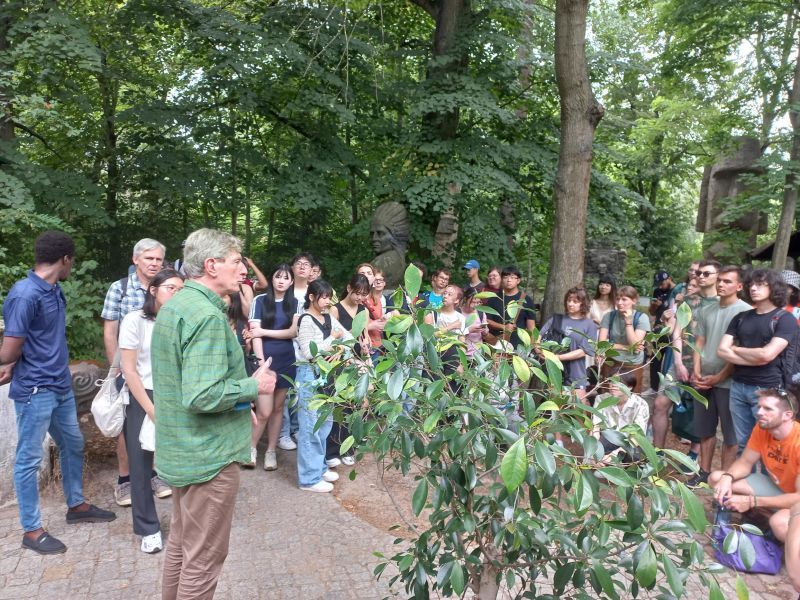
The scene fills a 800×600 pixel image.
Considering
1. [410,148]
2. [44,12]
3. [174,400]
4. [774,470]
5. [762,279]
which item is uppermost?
[44,12]

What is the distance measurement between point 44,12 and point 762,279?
7492 millimetres

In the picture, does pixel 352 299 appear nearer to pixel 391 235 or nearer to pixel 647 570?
pixel 391 235

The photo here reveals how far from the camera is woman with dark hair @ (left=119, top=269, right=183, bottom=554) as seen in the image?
3.50 metres

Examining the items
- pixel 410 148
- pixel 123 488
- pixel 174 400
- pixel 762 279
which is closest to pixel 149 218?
pixel 410 148

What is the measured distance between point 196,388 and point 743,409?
412 cm

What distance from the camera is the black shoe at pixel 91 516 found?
12.9ft

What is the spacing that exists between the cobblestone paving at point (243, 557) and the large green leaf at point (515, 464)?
2.27 m

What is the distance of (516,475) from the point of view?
4.39ft

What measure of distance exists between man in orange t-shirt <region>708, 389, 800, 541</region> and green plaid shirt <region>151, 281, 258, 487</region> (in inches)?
111

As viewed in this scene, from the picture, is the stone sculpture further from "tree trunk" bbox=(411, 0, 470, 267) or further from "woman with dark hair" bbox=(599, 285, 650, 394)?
"woman with dark hair" bbox=(599, 285, 650, 394)

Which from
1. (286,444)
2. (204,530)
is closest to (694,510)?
(204,530)

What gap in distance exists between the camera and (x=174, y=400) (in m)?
2.50

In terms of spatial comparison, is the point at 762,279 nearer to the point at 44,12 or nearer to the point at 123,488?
the point at 123,488

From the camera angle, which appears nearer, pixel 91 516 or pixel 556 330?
pixel 91 516
